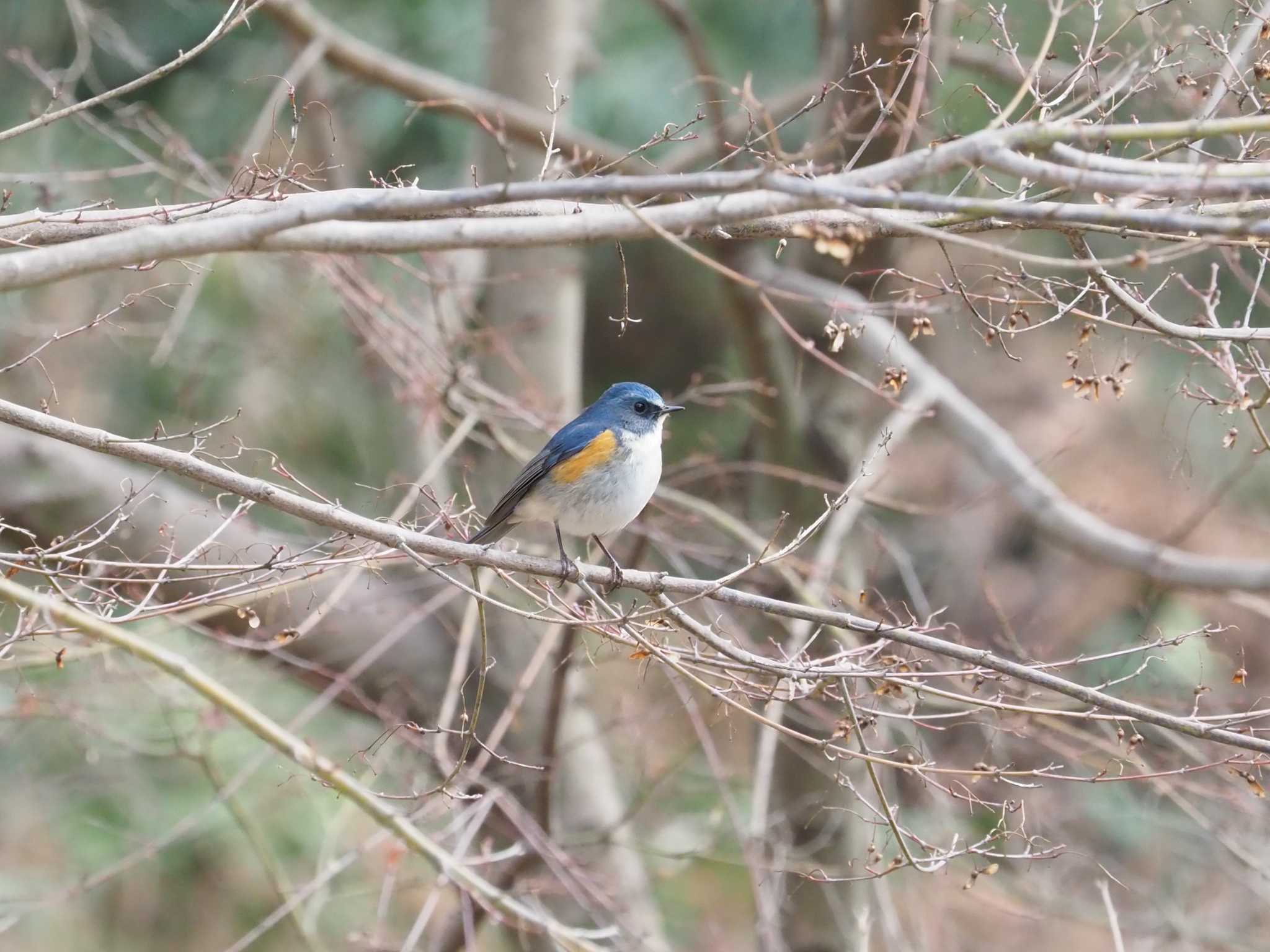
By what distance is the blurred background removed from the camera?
4855mm

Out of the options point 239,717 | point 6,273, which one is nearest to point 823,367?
point 239,717

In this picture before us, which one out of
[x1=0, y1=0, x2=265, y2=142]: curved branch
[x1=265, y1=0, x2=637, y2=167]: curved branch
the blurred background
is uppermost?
[x1=0, y1=0, x2=265, y2=142]: curved branch

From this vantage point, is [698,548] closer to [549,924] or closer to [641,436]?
[641,436]

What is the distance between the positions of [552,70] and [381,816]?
571 centimetres

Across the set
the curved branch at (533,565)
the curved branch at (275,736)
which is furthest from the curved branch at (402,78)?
the curved branch at (275,736)

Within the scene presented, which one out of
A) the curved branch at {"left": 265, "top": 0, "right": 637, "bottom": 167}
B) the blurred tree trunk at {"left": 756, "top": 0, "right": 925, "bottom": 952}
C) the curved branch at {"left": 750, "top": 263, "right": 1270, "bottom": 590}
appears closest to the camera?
the curved branch at {"left": 750, "top": 263, "right": 1270, "bottom": 590}

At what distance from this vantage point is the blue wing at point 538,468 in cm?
487

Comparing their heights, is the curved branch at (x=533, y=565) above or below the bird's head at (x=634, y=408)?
above

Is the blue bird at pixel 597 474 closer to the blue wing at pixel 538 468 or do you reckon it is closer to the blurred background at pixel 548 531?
the blue wing at pixel 538 468

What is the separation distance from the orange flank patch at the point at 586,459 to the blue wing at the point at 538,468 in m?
0.03

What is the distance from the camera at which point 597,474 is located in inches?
189

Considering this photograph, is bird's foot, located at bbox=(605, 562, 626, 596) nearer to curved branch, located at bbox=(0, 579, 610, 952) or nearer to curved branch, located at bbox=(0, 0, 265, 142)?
curved branch, located at bbox=(0, 579, 610, 952)

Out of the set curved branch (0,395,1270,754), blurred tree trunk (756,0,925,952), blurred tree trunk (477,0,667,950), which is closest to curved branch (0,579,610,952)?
curved branch (0,395,1270,754)

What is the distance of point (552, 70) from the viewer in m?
7.80
